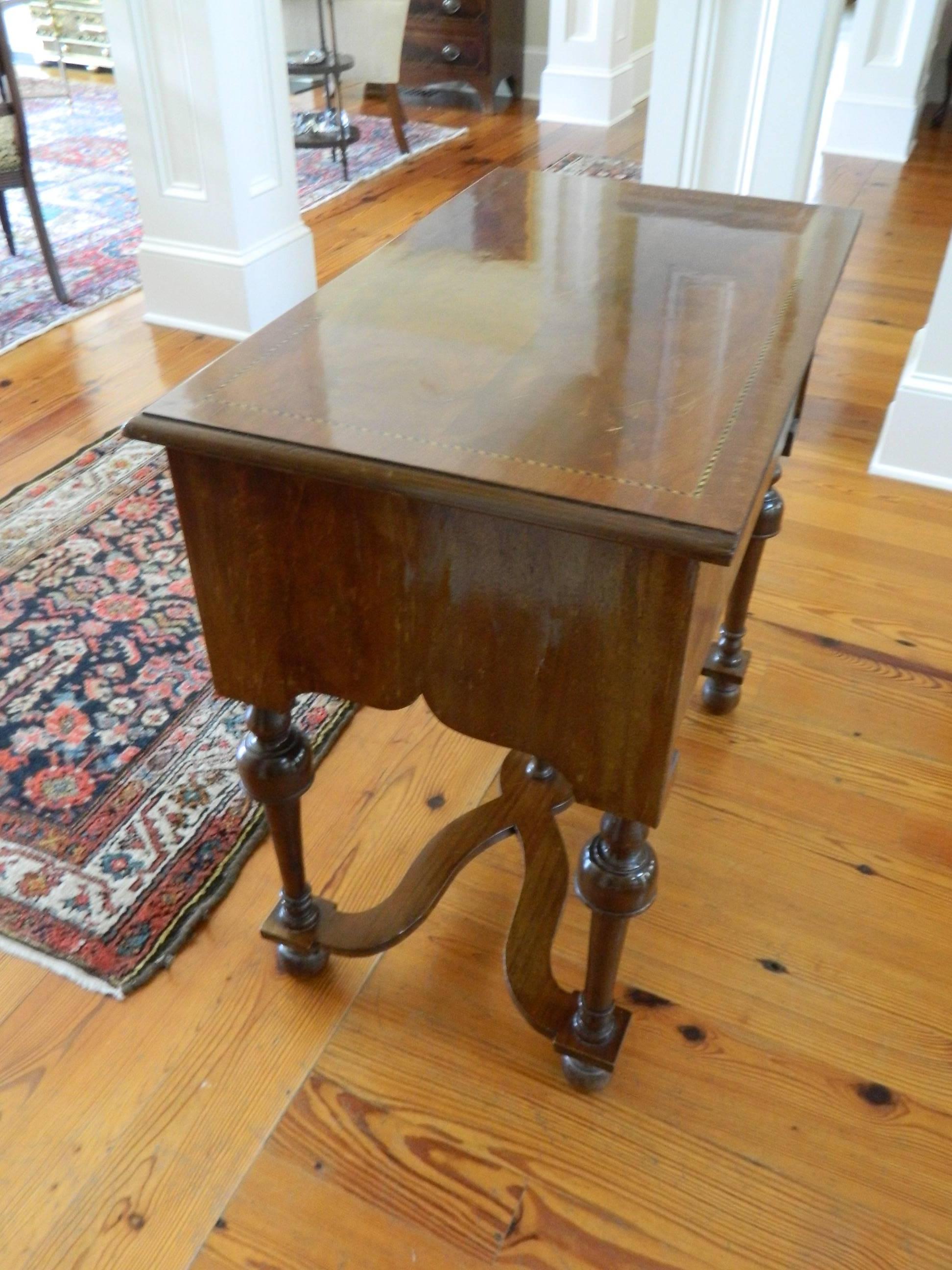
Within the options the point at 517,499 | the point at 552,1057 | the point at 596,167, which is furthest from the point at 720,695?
the point at 596,167

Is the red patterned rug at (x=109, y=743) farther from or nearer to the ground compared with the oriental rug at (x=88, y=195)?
nearer to the ground

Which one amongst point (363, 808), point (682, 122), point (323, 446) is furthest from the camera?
point (682, 122)

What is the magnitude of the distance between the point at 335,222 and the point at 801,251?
9.92 ft

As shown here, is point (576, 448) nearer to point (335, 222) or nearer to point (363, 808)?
point (363, 808)

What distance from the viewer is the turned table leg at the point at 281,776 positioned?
1.09m

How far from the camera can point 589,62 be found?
16.6 ft

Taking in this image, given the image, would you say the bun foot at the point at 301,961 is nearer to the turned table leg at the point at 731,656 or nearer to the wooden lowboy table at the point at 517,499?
the wooden lowboy table at the point at 517,499

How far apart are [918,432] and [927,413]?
0.16 ft

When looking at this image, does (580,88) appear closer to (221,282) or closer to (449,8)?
(449,8)

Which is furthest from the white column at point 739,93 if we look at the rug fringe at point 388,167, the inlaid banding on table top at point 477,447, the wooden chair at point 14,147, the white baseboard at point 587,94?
the white baseboard at point 587,94

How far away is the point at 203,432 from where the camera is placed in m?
0.83

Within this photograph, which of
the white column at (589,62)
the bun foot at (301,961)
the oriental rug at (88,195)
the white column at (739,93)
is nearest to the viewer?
the bun foot at (301,961)

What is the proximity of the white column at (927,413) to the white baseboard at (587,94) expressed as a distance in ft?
11.3

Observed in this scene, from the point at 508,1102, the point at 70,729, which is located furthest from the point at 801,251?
the point at 70,729
